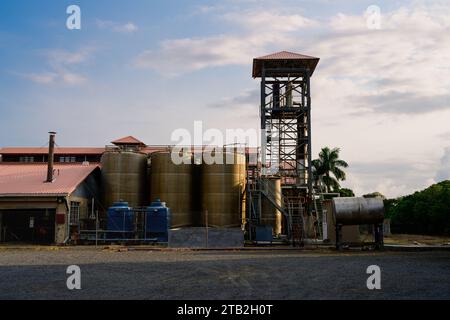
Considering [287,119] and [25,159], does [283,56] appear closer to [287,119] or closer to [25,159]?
[287,119]

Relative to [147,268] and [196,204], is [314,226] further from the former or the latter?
[147,268]

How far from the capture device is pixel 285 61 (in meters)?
47.6

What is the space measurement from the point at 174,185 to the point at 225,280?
2614 centimetres

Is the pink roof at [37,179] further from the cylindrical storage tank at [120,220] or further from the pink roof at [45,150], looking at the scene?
the pink roof at [45,150]

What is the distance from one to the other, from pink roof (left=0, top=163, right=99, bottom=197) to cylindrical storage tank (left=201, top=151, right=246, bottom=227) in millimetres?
9893

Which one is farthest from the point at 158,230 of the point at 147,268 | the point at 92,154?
the point at 92,154

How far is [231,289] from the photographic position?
12.7 m

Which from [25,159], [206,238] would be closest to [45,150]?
[25,159]

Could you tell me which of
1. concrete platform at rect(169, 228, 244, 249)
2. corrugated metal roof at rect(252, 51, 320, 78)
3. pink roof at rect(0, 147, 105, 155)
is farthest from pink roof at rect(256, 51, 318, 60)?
pink roof at rect(0, 147, 105, 155)

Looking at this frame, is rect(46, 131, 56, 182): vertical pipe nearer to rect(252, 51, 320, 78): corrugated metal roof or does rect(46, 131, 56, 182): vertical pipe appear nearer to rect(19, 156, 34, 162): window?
rect(252, 51, 320, 78): corrugated metal roof

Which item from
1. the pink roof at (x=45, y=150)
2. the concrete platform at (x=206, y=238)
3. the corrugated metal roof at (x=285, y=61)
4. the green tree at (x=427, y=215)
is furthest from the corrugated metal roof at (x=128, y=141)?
the green tree at (x=427, y=215)

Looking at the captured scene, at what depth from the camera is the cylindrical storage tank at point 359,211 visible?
93.3ft
